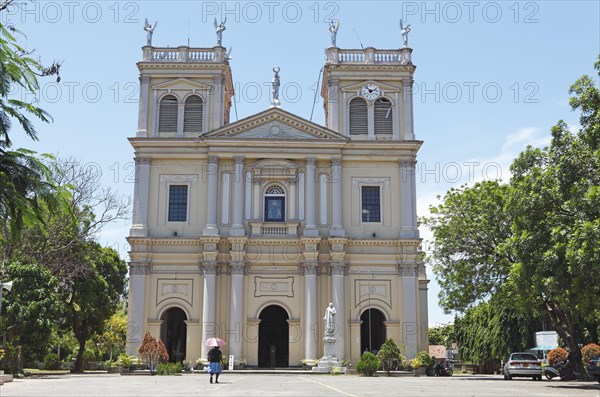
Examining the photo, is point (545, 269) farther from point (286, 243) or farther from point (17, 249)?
point (17, 249)

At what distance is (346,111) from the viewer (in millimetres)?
42531

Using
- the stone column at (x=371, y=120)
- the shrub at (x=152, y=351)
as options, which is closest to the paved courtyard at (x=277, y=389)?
the shrub at (x=152, y=351)

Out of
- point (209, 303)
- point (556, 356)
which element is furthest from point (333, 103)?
point (556, 356)

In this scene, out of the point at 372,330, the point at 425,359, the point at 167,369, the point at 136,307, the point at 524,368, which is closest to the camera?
the point at 524,368

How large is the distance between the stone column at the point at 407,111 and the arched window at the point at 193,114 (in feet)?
40.0

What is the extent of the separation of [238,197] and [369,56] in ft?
39.4

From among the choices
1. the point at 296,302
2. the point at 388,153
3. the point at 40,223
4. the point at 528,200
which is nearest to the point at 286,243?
the point at 296,302

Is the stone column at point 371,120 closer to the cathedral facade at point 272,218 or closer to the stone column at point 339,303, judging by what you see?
the cathedral facade at point 272,218

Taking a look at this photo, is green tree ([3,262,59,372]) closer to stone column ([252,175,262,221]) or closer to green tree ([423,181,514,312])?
stone column ([252,175,262,221])

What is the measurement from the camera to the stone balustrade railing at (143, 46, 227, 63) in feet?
140

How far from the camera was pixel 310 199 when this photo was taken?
4062 centimetres

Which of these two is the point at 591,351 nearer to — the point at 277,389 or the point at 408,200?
the point at 408,200

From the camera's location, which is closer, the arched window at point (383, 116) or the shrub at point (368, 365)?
the shrub at point (368, 365)

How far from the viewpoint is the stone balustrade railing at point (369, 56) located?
43.2 m
